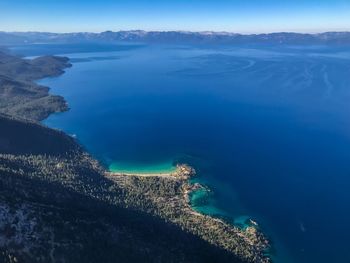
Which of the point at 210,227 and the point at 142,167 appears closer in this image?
the point at 210,227

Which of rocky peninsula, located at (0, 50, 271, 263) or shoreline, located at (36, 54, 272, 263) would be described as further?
shoreline, located at (36, 54, 272, 263)

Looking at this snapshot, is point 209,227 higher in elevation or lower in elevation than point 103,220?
lower

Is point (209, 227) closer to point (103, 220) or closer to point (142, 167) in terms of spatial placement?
point (103, 220)

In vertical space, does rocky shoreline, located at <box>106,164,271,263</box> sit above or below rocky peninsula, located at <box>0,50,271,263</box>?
below

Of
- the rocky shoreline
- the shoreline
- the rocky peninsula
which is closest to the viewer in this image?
the rocky peninsula

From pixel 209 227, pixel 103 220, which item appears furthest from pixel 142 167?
pixel 103 220

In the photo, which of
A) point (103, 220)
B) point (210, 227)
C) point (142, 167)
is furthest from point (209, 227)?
point (142, 167)

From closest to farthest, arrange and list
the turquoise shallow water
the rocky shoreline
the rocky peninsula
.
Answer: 1. the rocky peninsula
2. the rocky shoreline
3. the turquoise shallow water

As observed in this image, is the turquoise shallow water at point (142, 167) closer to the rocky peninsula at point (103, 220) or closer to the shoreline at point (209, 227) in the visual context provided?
the rocky peninsula at point (103, 220)

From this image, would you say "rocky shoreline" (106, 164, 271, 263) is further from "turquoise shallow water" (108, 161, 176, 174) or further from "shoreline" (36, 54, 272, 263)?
"turquoise shallow water" (108, 161, 176, 174)

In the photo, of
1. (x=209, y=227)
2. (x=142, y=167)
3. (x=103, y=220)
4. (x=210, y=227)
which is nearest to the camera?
(x=103, y=220)

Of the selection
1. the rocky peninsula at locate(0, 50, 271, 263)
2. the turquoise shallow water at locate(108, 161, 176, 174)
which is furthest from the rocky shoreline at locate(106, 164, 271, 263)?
the turquoise shallow water at locate(108, 161, 176, 174)

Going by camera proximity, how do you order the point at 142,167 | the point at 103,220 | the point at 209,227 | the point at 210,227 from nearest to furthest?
the point at 103,220
the point at 209,227
the point at 210,227
the point at 142,167
